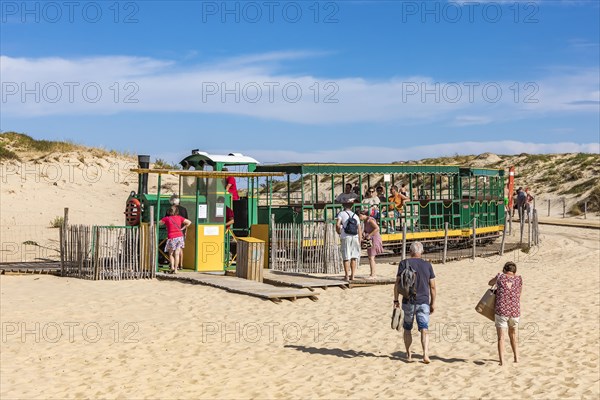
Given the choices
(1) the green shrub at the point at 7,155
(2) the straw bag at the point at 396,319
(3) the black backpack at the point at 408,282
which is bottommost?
(2) the straw bag at the point at 396,319

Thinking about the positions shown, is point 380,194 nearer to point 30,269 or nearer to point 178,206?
point 178,206

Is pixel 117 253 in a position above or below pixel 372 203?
below

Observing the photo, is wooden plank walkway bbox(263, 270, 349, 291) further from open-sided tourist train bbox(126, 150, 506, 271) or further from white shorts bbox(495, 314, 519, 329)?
white shorts bbox(495, 314, 519, 329)

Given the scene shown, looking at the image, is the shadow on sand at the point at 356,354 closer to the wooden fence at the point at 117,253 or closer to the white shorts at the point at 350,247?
the white shorts at the point at 350,247

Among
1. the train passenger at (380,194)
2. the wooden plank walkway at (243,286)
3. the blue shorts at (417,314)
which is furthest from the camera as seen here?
the train passenger at (380,194)

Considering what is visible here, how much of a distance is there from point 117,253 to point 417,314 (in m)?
9.31

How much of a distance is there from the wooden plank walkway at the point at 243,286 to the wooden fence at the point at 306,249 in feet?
7.36

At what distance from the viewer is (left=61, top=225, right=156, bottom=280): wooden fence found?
18.5m

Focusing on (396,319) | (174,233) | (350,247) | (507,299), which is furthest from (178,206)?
(507,299)

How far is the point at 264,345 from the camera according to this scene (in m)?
12.8

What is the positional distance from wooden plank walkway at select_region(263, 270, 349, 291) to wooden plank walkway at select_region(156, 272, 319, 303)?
11.8 inches

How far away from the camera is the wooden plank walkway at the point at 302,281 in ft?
56.6

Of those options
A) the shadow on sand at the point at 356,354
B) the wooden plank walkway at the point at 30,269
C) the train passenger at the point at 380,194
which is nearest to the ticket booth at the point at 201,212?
the wooden plank walkway at the point at 30,269

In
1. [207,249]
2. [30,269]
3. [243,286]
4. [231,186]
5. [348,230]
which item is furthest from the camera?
[231,186]
